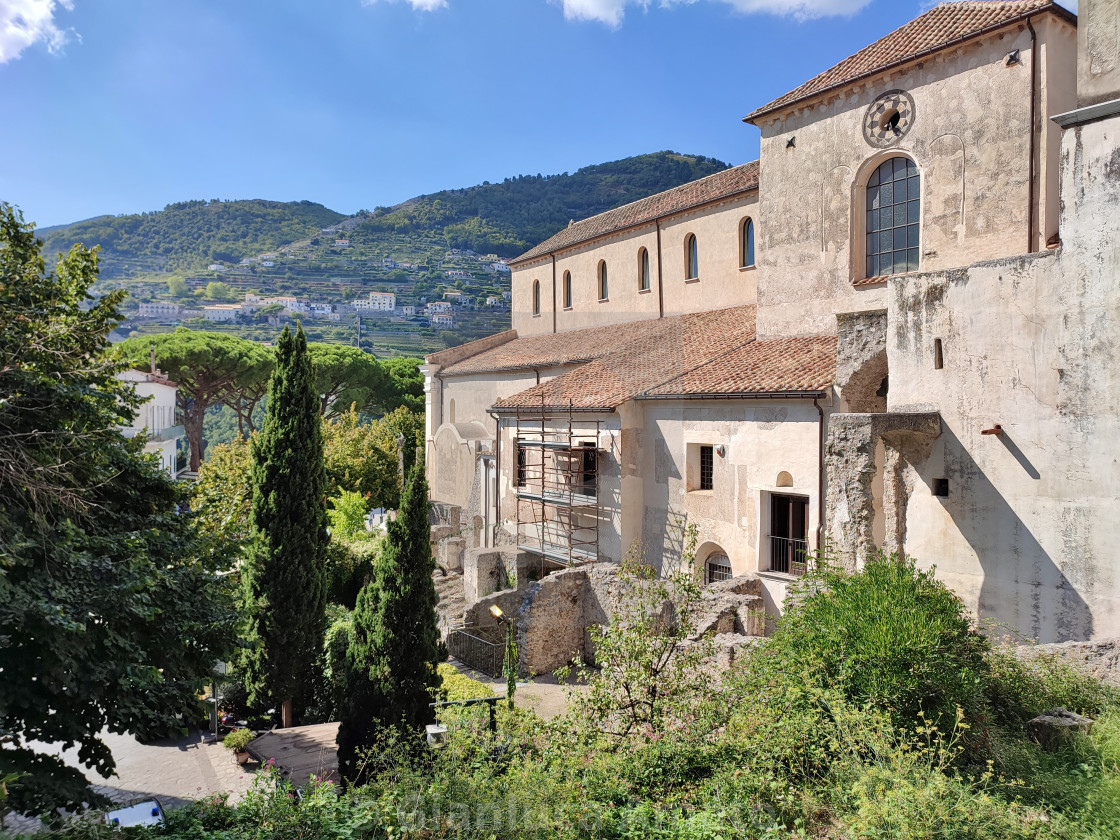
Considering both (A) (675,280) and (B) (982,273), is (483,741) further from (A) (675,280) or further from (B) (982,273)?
(A) (675,280)

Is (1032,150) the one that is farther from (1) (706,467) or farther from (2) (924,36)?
(1) (706,467)

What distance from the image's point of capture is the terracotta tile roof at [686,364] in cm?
1605

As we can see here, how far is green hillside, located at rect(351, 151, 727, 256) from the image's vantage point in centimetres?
10875

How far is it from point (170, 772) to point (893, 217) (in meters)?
18.1

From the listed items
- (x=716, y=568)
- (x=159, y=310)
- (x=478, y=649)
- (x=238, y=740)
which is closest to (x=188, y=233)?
(x=159, y=310)

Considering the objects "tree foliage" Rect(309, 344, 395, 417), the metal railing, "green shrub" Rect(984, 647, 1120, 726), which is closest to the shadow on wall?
"green shrub" Rect(984, 647, 1120, 726)

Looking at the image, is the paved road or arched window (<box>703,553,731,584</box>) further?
arched window (<box>703,553,731,584</box>)

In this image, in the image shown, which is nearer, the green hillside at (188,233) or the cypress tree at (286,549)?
the cypress tree at (286,549)

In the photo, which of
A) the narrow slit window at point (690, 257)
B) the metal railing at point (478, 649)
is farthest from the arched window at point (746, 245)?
the metal railing at point (478, 649)

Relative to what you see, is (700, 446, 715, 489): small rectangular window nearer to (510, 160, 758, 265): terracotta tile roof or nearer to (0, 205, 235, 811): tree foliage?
(510, 160, 758, 265): terracotta tile roof

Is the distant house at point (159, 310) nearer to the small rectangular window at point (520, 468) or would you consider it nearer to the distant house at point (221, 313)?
the distant house at point (221, 313)

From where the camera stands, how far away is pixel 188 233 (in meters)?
124

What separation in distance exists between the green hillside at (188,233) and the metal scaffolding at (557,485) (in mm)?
111375

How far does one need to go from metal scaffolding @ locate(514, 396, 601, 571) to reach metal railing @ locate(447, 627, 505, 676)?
293 centimetres
